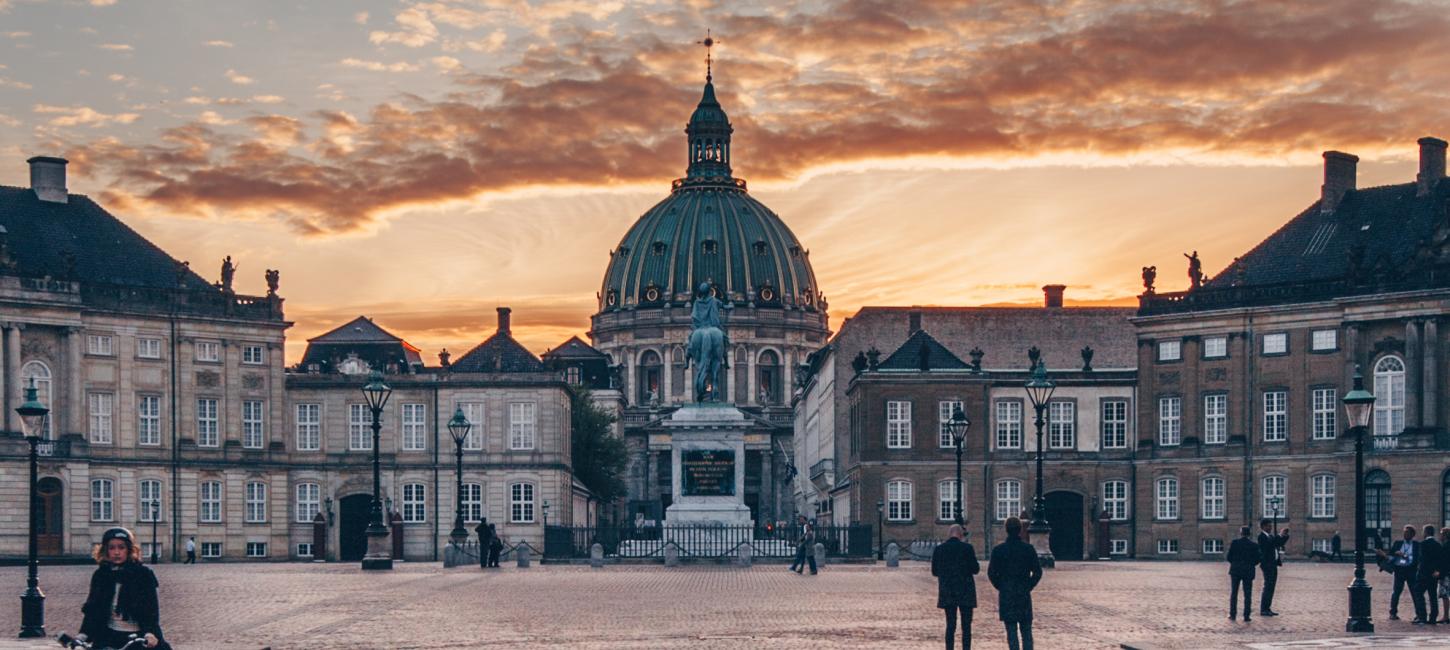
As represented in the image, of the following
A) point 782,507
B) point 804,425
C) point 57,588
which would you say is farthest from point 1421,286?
point 782,507

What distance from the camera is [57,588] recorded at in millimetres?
48656

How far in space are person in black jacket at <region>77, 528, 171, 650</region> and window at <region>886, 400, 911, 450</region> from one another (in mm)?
74931

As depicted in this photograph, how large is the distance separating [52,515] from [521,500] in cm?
2158

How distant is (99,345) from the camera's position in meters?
Answer: 87.9

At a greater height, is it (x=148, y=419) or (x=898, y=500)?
(x=148, y=419)

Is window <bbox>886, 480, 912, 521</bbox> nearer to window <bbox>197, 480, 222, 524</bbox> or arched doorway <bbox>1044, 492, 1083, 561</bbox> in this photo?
arched doorway <bbox>1044, 492, 1083, 561</bbox>

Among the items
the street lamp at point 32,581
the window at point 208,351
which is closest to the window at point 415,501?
the window at point 208,351

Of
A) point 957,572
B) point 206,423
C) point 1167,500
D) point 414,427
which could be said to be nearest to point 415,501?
point 414,427

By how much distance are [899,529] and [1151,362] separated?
40.6 ft

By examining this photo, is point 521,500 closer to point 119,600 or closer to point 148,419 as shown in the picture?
point 148,419

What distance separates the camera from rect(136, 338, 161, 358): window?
293 feet

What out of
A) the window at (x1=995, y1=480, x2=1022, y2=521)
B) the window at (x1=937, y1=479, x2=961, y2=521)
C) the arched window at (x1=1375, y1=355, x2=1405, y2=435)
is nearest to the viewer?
the arched window at (x1=1375, y1=355, x2=1405, y2=435)

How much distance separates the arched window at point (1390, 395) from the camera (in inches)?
3238

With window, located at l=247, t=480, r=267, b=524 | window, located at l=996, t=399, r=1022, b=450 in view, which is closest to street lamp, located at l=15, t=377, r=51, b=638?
window, located at l=247, t=480, r=267, b=524
